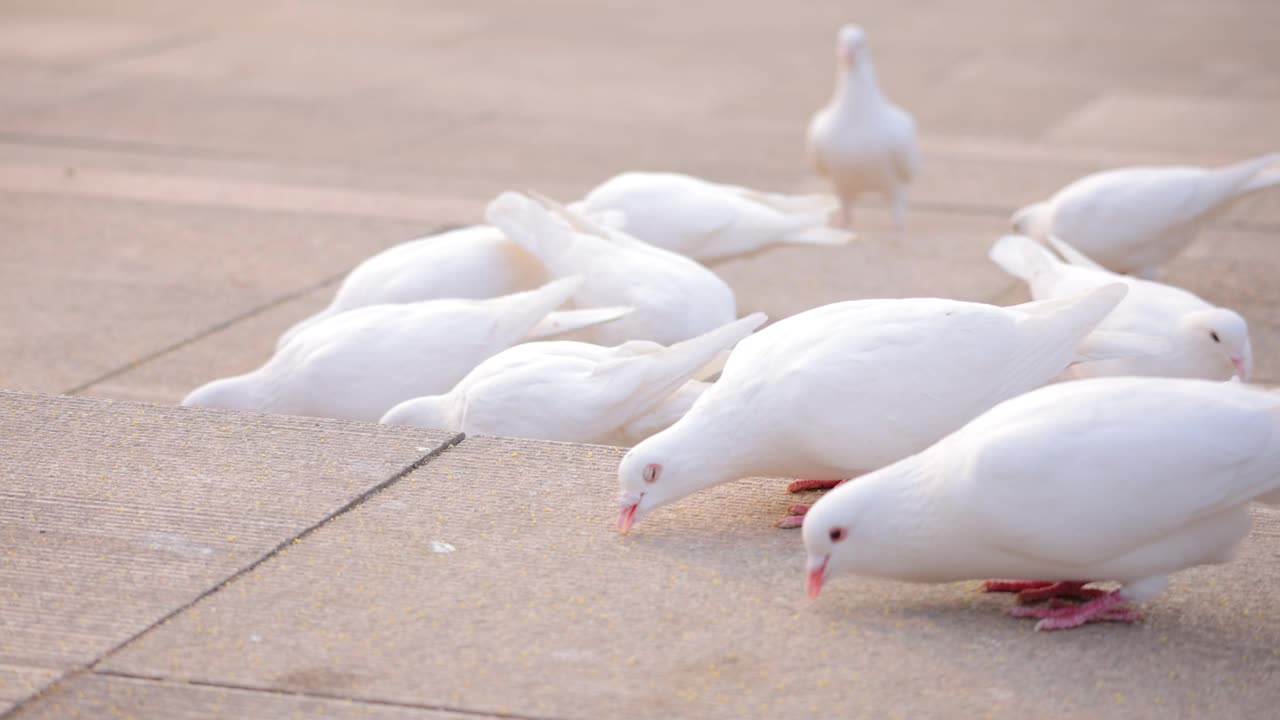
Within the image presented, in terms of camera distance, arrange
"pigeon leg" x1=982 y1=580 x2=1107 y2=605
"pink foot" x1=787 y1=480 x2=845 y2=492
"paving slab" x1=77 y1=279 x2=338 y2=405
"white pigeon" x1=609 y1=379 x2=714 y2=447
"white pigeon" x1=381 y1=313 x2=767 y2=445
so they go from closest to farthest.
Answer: "pigeon leg" x1=982 y1=580 x2=1107 y2=605 → "pink foot" x1=787 y1=480 x2=845 y2=492 → "white pigeon" x1=381 y1=313 x2=767 y2=445 → "white pigeon" x1=609 y1=379 x2=714 y2=447 → "paving slab" x1=77 y1=279 x2=338 y2=405

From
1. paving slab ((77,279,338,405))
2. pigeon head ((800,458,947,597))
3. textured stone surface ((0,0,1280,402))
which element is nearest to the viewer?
pigeon head ((800,458,947,597))

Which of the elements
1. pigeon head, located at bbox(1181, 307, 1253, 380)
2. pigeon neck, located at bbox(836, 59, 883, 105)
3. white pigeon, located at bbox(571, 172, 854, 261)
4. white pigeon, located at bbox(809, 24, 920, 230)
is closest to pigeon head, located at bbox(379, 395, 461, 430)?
white pigeon, located at bbox(571, 172, 854, 261)

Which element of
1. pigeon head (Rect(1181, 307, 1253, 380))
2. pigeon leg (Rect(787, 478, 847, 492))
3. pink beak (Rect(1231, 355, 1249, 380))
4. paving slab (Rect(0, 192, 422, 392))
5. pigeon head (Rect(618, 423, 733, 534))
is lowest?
paving slab (Rect(0, 192, 422, 392))

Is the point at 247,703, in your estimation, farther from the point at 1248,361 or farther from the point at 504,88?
the point at 504,88

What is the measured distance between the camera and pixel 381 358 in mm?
4695

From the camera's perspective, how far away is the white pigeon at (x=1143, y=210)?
6.50 m

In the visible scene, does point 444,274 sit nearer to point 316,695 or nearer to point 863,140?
point 316,695

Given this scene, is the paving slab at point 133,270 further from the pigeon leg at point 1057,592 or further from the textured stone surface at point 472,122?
the pigeon leg at point 1057,592

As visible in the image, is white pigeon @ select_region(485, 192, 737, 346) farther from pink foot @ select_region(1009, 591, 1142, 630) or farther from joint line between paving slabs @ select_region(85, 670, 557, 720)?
joint line between paving slabs @ select_region(85, 670, 557, 720)

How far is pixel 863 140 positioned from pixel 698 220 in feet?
7.30

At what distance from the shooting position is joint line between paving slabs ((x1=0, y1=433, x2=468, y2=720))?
280 centimetres

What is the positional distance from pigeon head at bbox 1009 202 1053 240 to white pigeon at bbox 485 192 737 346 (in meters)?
1.93

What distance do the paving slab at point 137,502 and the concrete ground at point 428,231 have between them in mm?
11

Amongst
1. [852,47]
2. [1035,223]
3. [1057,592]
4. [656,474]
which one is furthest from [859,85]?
[1057,592]
